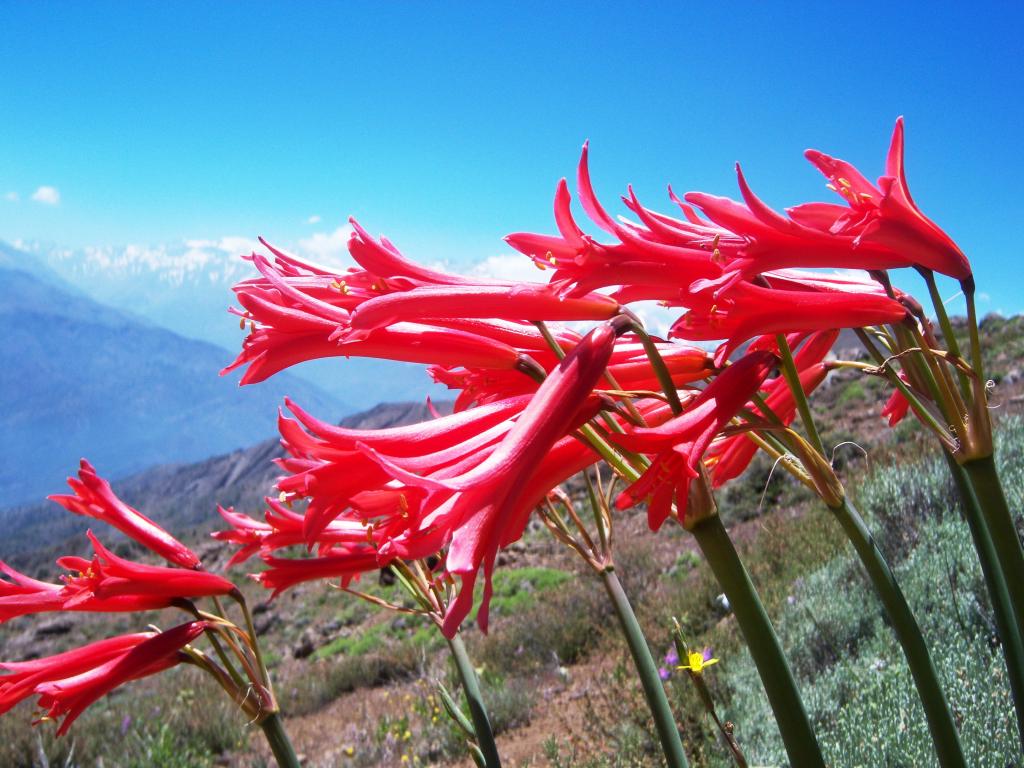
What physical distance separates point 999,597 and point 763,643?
71cm

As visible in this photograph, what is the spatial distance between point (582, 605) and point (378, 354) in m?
8.19

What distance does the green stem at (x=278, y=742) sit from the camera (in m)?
1.78

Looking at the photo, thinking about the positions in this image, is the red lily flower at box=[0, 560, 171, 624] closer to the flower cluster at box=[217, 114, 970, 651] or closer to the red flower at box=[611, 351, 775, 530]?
the flower cluster at box=[217, 114, 970, 651]

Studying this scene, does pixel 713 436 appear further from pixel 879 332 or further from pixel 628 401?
pixel 879 332

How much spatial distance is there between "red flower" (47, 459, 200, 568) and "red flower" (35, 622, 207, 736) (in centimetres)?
20

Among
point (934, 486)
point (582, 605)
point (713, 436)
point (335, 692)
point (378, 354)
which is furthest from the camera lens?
point (335, 692)

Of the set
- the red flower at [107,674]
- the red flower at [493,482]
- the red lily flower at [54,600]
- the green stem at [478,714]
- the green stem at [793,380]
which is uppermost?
the green stem at [793,380]

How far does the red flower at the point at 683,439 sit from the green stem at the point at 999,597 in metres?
0.52

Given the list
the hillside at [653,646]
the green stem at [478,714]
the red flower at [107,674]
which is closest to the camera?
the red flower at [107,674]

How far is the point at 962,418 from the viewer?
3.31 ft

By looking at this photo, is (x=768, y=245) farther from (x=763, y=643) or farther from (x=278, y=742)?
(x=278, y=742)

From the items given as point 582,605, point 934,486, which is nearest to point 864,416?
point 582,605

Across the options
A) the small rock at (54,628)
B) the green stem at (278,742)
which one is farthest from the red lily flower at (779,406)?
the small rock at (54,628)

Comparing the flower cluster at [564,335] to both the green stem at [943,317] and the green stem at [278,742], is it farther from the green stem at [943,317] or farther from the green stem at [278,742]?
the green stem at [278,742]
